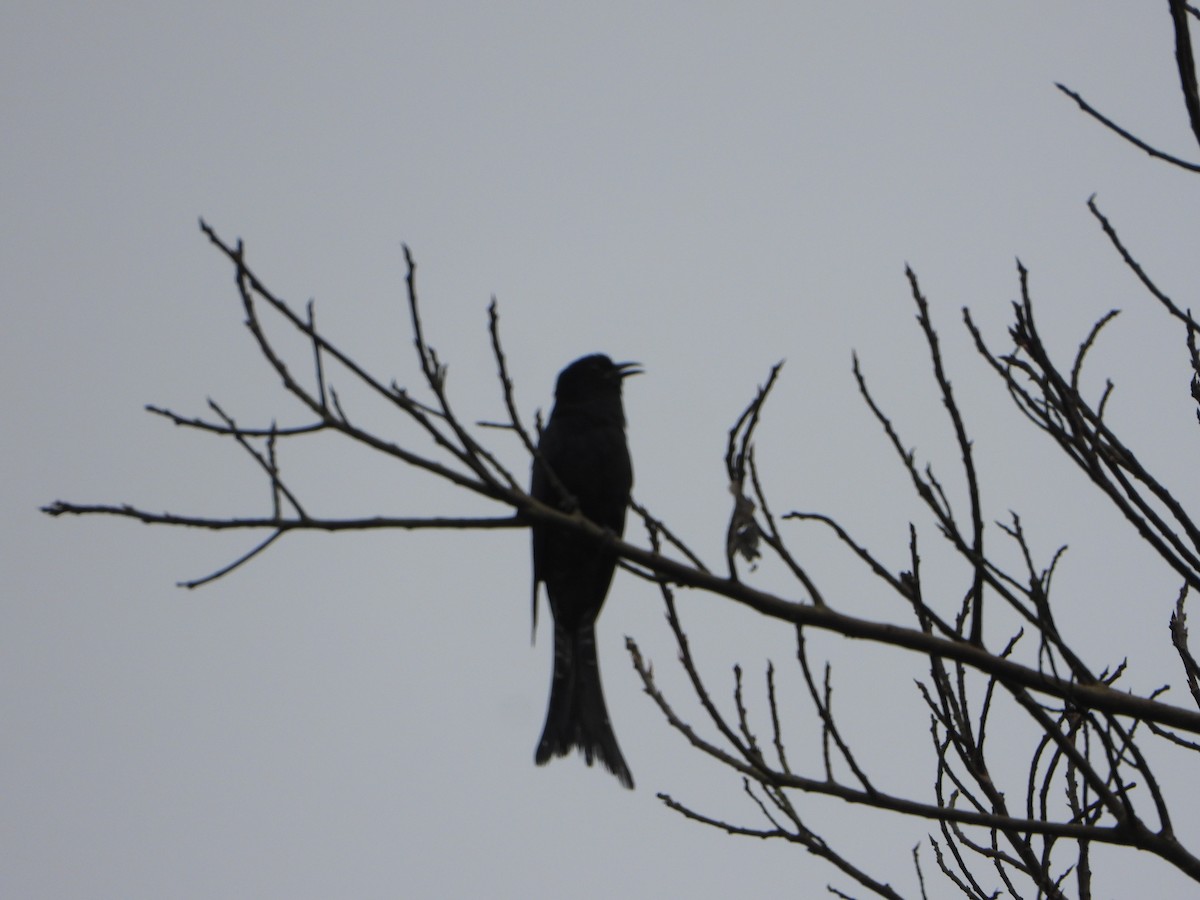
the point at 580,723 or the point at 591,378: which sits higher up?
the point at 591,378

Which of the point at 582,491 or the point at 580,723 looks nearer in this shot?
the point at 580,723

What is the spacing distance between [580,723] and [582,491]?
1132 millimetres

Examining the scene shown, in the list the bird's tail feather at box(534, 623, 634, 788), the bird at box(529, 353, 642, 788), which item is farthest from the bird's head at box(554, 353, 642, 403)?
the bird's tail feather at box(534, 623, 634, 788)

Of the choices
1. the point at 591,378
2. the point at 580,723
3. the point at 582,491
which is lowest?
the point at 580,723

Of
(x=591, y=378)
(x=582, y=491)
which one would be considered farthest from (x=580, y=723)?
(x=591, y=378)

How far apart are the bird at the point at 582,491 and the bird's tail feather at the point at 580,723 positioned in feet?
0.05

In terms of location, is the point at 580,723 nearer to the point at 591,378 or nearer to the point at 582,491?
the point at 582,491

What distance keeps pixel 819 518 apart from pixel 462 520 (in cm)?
68

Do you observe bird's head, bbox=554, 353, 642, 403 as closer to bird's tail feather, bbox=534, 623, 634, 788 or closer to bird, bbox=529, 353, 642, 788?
bird, bbox=529, 353, 642, 788

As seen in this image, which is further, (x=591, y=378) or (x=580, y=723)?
(x=591, y=378)

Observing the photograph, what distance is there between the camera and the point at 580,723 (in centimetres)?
427

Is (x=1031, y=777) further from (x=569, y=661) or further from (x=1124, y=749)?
(x=569, y=661)

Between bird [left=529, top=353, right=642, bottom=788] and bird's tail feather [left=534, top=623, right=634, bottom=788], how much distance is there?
1cm

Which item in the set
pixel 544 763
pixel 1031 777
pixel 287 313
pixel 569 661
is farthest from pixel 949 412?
pixel 569 661
